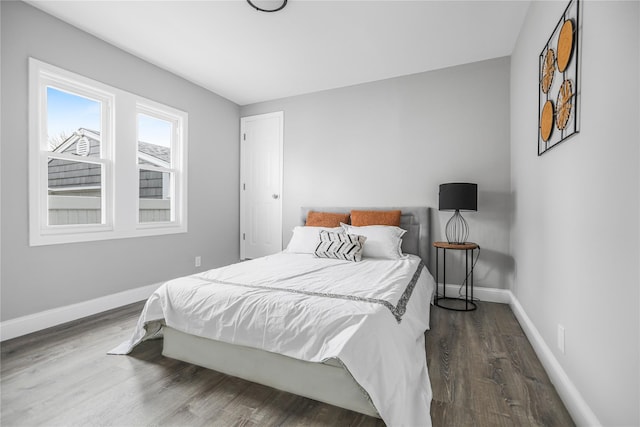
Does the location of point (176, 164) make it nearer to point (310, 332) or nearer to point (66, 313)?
point (66, 313)

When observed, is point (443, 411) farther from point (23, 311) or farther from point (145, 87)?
point (145, 87)

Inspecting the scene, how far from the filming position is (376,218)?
11.7 feet

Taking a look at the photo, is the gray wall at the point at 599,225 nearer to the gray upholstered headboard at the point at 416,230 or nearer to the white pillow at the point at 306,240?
the gray upholstered headboard at the point at 416,230

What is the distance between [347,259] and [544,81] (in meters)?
2.03

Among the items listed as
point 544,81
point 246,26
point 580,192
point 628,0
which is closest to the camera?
point 628,0

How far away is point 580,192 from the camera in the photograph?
59.7 inches

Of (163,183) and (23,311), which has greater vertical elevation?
(163,183)

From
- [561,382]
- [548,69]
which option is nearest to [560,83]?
[548,69]

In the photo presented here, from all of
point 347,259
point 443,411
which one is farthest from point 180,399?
point 347,259

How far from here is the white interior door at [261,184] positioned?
448 cm

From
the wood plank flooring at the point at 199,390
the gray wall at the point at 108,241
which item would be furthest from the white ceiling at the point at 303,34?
the wood plank flooring at the point at 199,390

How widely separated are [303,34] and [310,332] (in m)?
2.58

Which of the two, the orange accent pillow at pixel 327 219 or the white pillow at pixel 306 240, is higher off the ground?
the orange accent pillow at pixel 327 219

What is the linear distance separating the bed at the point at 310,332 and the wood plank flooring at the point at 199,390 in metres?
0.09
